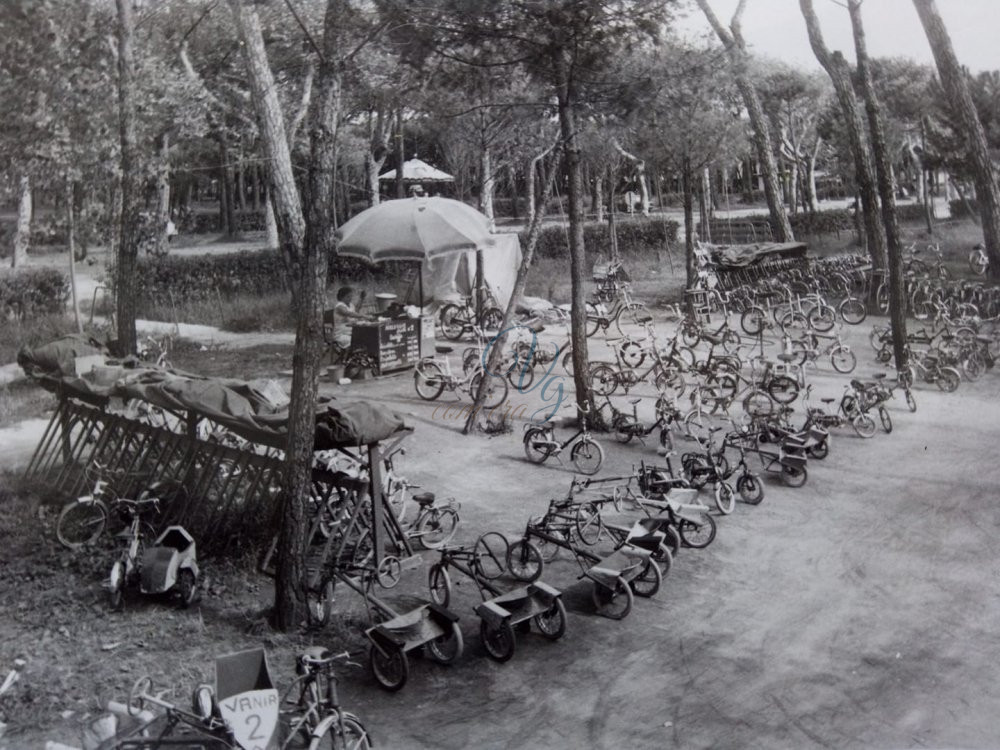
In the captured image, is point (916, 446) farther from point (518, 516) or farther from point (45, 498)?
point (45, 498)

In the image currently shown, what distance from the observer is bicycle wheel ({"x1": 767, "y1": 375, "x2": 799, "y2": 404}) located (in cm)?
1549

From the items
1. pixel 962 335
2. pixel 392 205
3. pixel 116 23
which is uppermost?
pixel 116 23


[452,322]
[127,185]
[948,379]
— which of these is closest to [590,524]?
[127,185]

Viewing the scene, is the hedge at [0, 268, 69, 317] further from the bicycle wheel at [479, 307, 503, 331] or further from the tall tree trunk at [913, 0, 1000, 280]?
the tall tree trunk at [913, 0, 1000, 280]

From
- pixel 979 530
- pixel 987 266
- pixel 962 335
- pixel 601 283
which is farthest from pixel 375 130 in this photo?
pixel 979 530

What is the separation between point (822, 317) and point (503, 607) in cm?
1550

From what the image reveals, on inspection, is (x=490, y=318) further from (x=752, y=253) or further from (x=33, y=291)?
(x=33, y=291)

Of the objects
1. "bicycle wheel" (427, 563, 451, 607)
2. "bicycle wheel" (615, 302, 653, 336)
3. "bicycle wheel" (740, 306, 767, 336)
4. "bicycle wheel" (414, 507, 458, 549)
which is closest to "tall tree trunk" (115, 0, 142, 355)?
"bicycle wheel" (414, 507, 458, 549)

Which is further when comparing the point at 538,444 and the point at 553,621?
the point at 538,444

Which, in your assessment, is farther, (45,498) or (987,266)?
(987,266)

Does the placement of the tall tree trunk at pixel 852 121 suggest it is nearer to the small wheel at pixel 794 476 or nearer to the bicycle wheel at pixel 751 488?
the small wheel at pixel 794 476

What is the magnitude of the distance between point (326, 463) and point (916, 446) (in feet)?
28.4

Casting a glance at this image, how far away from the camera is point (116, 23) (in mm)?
14570

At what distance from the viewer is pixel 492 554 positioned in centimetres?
930
